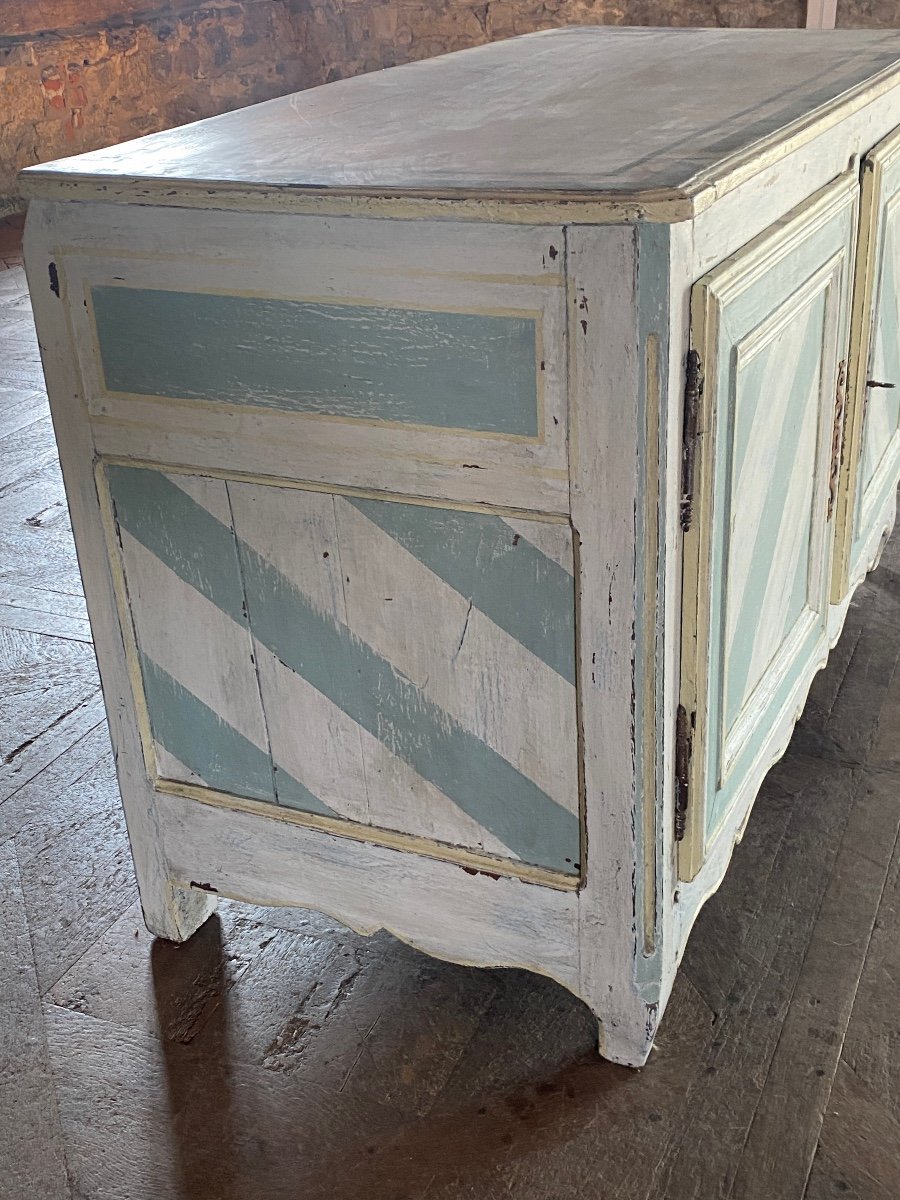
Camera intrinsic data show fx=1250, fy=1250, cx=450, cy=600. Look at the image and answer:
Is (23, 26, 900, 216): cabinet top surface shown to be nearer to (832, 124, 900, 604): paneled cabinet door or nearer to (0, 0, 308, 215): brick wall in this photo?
(832, 124, 900, 604): paneled cabinet door

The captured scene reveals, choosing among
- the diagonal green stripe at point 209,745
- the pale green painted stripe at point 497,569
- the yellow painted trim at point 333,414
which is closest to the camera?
the yellow painted trim at point 333,414

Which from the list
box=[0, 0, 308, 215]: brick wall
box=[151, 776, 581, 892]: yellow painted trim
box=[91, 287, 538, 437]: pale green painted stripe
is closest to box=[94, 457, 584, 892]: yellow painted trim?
box=[151, 776, 581, 892]: yellow painted trim

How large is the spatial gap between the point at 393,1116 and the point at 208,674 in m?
0.59

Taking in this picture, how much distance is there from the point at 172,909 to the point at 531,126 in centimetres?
117

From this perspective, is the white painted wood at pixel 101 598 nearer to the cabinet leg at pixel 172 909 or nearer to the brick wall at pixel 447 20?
the cabinet leg at pixel 172 909

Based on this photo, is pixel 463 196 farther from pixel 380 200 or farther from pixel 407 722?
pixel 407 722

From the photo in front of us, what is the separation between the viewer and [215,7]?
806 centimetres

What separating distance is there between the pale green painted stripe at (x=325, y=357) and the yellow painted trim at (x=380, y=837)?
21.3 inches

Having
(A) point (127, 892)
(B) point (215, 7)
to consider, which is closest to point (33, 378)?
(A) point (127, 892)

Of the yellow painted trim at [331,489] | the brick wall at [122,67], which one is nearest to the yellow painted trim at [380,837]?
the yellow painted trim at [331,489]

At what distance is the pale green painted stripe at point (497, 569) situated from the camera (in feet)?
4.33

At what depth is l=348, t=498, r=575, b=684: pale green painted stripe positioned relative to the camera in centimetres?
132

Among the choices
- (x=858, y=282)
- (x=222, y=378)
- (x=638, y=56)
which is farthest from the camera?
(x=638, y=56)

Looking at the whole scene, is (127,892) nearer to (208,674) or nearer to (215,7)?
(208,674)
